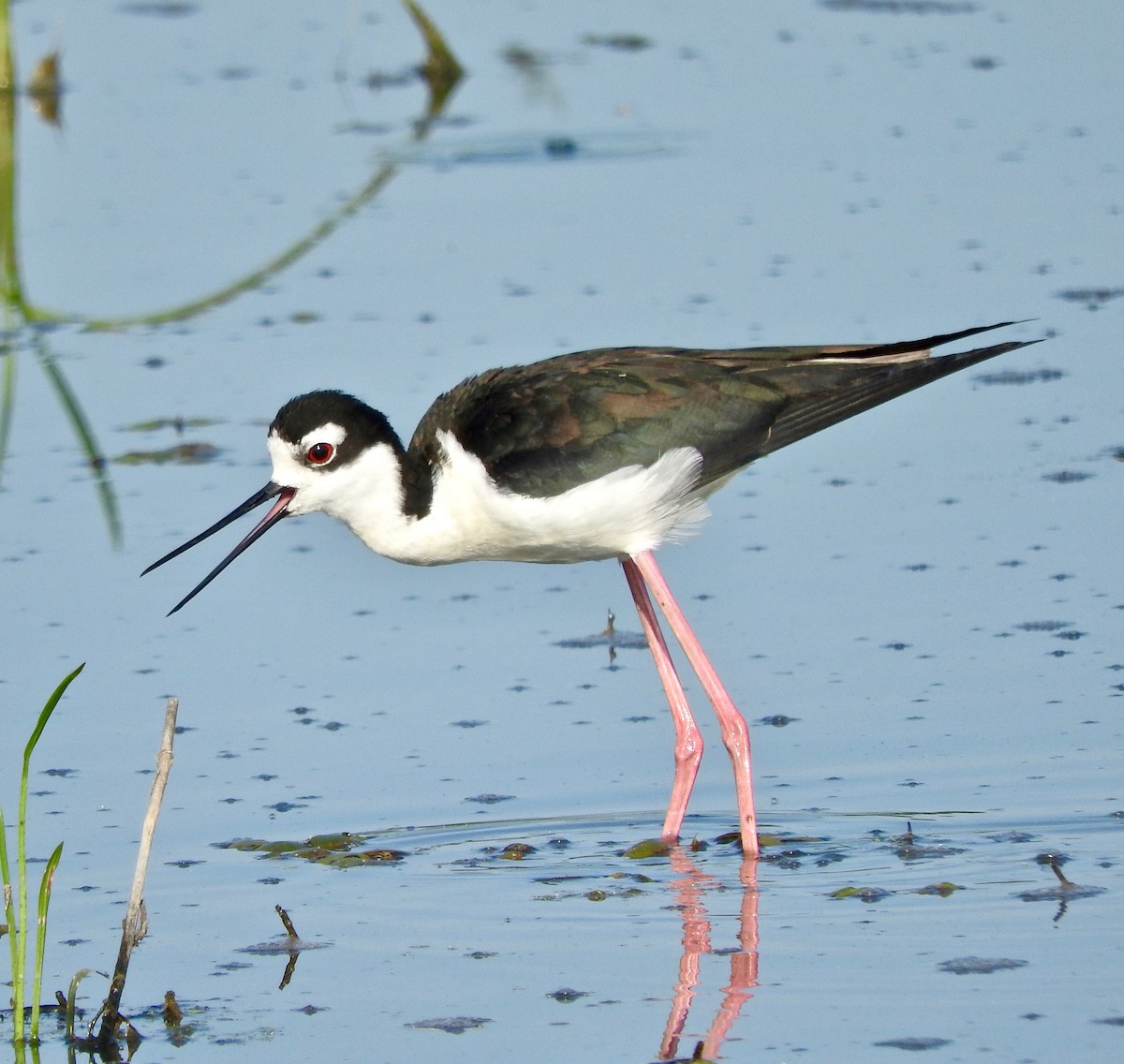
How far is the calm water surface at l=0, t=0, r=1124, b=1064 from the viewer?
499cm

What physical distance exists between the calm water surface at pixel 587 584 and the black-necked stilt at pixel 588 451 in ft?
1.71

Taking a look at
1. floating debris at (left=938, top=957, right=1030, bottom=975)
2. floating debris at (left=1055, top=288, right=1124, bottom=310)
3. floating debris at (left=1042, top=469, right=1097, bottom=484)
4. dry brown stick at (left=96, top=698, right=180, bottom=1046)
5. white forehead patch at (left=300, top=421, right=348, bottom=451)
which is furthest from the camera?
floating debris at (left=1055, top=288, right=1124, bottom=310)

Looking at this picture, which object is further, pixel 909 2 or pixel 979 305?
pixel 909 2

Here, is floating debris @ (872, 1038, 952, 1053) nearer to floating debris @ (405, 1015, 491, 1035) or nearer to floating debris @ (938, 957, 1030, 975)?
floating debris @ (938, 957, 1030, 975)

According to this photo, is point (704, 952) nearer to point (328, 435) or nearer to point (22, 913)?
point (22, 913)

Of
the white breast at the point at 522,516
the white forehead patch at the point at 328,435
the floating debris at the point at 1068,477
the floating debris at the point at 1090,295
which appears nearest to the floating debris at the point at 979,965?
the white breast at the point at 522,516

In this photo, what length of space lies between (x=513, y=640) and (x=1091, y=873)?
2.24m

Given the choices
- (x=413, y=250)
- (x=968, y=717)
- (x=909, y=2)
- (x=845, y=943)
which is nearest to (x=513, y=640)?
(x=968, y=717)

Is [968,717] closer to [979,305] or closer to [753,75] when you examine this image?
[979,305]

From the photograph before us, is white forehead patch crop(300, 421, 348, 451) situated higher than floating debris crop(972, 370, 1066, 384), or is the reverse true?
floating debris crop(972, 370, 1066, 384)

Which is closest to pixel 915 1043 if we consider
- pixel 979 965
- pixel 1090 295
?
pixel 979 965

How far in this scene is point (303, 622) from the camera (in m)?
7.22

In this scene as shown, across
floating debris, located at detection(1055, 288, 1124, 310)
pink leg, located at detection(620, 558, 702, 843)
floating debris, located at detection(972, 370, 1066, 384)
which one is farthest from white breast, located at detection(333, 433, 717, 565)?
floating debris, located at detection(1055, 288, 1124, 310)

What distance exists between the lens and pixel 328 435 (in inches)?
235
